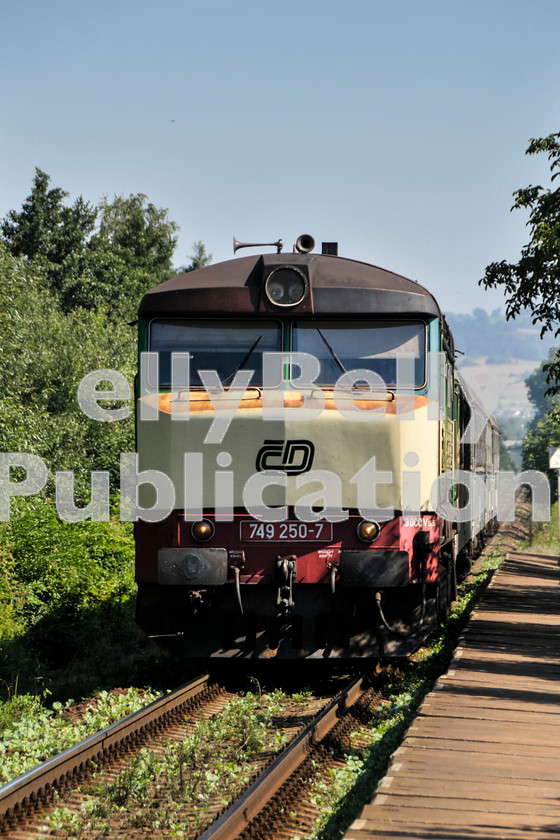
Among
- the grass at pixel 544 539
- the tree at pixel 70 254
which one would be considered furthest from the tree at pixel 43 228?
the grass at pixel 544 539

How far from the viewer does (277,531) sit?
863 centimetres

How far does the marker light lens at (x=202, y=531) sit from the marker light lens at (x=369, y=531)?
1346mm

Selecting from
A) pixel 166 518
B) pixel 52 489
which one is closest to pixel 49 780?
pixel 166 518

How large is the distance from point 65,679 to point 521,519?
4787 cm

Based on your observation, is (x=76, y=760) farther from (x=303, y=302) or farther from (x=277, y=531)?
(x=303, y=302)

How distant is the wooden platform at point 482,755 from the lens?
4852mm

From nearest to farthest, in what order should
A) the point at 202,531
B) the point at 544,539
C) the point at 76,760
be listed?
the point at 76,760 → the point at 202,531 → the point at 544,539

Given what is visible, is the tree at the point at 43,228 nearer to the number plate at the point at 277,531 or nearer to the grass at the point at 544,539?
the grass at the point at 544,539

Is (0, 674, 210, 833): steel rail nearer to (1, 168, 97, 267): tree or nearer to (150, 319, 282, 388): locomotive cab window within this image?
(150, 319, 282, 388): locomotive cab window

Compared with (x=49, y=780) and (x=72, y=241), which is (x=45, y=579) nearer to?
(x=49, y=780)

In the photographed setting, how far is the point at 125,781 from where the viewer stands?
624 centimetres

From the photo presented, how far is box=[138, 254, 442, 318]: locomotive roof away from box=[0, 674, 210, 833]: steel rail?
3553 millimetres

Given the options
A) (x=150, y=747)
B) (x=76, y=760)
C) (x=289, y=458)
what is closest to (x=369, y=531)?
(x=289, y=458)

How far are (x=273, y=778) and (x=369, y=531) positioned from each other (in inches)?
117
